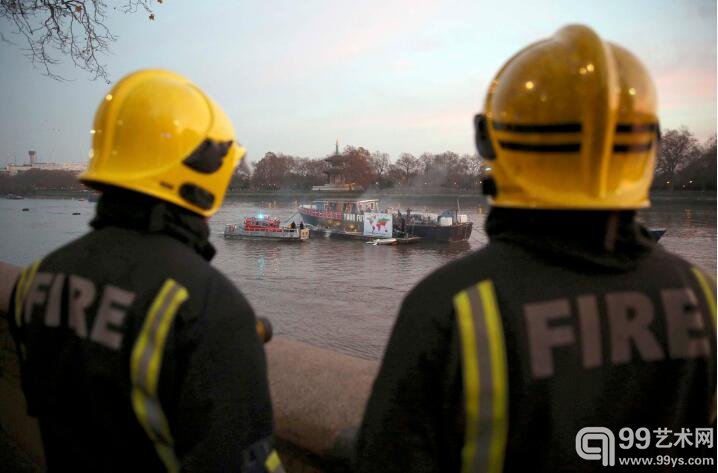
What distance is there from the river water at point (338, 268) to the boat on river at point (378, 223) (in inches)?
37.6

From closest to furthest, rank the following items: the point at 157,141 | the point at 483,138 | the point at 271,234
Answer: the point at 483,138 → the point at 157,141 → the point at 271,234

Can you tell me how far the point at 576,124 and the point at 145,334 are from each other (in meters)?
1.03

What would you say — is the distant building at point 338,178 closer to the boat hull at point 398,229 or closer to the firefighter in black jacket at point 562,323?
the boat hull at point 398,229

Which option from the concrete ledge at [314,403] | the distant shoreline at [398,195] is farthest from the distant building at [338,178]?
the concrete ledge at [314,403]

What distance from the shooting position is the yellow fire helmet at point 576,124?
1.08 m

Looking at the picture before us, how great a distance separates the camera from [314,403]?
1.91 metres

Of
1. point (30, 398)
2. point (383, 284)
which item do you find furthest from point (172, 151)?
point (383, 284)

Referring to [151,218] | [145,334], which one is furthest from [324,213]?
[145,334]

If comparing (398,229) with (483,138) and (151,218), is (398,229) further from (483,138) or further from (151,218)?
(483,138)

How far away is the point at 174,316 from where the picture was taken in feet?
4.25

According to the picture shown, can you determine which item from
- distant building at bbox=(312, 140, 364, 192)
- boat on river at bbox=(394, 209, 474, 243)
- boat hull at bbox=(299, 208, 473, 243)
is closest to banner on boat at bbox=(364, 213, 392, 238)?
boat hull at bbox=(299, 208, 473, 243)

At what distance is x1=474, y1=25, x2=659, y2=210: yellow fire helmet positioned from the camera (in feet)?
3.54

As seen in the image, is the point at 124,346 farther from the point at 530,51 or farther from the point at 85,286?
the point at 530,51

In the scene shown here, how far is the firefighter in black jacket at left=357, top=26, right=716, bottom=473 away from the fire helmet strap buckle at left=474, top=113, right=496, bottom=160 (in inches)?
4.1
